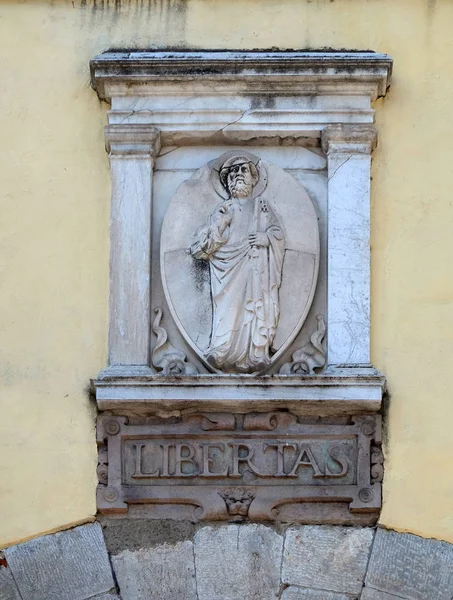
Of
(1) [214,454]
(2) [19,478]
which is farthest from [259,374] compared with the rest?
(2) [19,478]

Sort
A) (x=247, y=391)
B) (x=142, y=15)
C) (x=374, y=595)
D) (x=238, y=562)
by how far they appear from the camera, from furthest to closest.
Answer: (x=142, y=15) → (x=247, y=391) → (x=238, y=562) → (x=374, y=595)

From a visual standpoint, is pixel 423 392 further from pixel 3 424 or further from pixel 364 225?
pixel 3 424

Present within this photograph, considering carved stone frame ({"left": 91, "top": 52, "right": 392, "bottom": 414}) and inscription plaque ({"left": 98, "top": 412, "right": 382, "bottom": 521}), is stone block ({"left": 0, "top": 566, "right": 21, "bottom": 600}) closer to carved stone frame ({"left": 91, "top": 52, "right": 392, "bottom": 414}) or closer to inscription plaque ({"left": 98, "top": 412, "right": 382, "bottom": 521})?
inscription plaque ({"left": 98, "top": 412, "right": 382, "bottom": 521})

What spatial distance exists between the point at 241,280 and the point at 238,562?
1354mm

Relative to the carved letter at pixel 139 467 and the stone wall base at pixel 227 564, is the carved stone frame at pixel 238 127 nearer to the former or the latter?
the carved letter at pixel 139 467

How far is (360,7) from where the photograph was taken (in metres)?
10.2

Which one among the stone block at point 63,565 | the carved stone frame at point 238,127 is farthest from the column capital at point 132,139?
the stone block at point 63,565

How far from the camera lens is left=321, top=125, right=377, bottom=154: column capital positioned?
989 centimetres

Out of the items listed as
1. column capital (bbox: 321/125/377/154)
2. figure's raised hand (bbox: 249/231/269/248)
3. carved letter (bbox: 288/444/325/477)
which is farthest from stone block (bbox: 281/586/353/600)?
column capital (bbox: 321/125/377/154)

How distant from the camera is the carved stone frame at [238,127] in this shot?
9.71 metres

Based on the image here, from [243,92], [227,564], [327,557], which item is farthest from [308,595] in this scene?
[243,92]

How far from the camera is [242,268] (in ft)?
31.8

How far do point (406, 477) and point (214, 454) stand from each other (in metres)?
0.92

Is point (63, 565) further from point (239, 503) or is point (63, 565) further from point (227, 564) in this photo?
point (239, 503)
